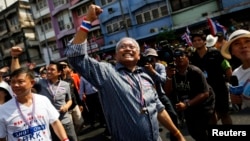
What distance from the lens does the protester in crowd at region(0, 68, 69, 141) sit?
323cm

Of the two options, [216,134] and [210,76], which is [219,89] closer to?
[210,76]

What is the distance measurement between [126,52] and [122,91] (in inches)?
14.8

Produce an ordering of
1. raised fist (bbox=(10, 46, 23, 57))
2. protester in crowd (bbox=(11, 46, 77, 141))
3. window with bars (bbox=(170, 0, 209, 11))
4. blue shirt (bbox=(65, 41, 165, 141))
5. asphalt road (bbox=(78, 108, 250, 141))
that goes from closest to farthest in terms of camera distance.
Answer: blue shirt (bbox=(65, 41, 165, 141)) < raised fist (bbox=(10, 46, 23, 57)) < protester in crowd (bbox=(11, 46, 77, 141)) < asphalt road (bbox=(78, 108, 250, 141)) < window with bars (bbox=(170, 0, 209, 11))

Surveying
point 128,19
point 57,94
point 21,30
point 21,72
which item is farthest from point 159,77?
point 21,30

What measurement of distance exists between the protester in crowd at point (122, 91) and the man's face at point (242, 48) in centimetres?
88

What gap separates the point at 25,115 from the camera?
3275 mm

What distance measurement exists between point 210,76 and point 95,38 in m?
28.6

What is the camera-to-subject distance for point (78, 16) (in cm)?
3575

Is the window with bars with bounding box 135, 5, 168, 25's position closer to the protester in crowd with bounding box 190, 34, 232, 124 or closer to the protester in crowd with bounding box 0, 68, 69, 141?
the protester in crowd with bounding box 190, 34, 232, 124

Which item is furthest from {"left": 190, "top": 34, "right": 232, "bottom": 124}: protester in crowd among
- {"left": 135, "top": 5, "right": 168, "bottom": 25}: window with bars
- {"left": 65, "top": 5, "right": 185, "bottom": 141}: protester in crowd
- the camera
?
{"left": 135, "top": 5, "right": 168, "bottom": 25}: window with bars

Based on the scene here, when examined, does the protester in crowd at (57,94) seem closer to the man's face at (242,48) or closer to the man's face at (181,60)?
the man's face at (181,60)

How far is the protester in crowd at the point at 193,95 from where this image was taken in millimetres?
4340

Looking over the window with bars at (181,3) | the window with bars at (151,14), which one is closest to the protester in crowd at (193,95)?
the window with bars at (181,3)

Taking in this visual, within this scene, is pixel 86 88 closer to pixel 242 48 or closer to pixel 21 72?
pixel 21 72
